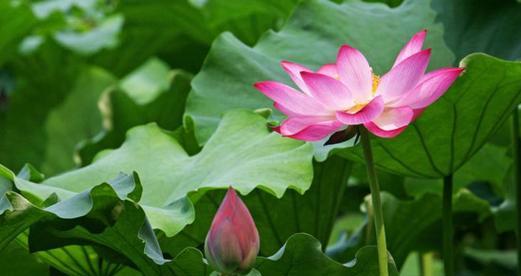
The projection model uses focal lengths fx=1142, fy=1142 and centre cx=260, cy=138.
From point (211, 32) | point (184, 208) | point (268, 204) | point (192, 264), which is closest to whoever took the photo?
point (192, 264)

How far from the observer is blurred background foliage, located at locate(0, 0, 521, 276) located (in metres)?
1.75

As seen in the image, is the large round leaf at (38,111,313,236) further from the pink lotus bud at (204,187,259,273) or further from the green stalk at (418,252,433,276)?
the green stalk at (418,252,433,276)

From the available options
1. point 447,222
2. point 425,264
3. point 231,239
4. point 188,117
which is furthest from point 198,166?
point 425,264

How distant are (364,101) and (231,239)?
0.23 meters

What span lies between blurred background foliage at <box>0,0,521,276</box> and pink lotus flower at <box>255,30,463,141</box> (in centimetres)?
17

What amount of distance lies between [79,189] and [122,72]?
1.78m

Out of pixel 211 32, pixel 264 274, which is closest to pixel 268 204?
pixel 264 274

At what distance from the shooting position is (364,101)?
4.01 feet

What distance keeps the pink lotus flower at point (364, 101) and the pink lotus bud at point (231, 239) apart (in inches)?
4.8

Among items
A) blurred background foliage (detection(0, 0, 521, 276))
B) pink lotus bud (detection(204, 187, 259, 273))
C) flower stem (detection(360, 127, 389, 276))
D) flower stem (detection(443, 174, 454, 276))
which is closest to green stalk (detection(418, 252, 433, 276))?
blurred background foliage (detection(0, 0, 521, 276))

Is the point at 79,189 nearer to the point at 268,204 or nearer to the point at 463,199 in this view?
the point at 268,204

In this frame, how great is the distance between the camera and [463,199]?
6.54 feet

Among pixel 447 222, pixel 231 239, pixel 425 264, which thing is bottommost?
pixel 425 264

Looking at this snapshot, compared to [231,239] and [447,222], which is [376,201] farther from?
[447,222]
